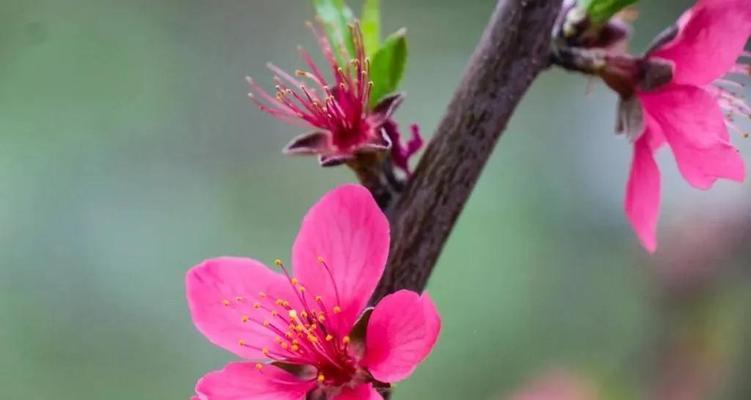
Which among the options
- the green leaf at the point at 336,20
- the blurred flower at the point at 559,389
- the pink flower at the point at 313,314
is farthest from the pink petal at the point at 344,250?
the blurred flower at the point at 559,389

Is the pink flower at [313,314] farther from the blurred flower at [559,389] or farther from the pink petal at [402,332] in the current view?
the blurred flower at [559,389]

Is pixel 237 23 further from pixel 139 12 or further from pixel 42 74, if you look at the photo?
pixel 42 74

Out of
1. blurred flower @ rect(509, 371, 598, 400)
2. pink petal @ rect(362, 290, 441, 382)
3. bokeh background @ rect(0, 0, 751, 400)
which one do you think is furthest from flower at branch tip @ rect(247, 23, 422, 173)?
bokeh background @ rect(0, 0, 751, 400)

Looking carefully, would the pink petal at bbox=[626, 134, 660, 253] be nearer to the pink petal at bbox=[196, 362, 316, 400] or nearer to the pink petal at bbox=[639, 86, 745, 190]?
the pink petal at bbox=[639, 86, 745, 190]

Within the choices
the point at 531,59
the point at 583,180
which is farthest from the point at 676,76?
the point at 583,180

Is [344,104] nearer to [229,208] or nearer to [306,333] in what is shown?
[306,333]

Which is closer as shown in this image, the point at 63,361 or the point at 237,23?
the point at 63,361
